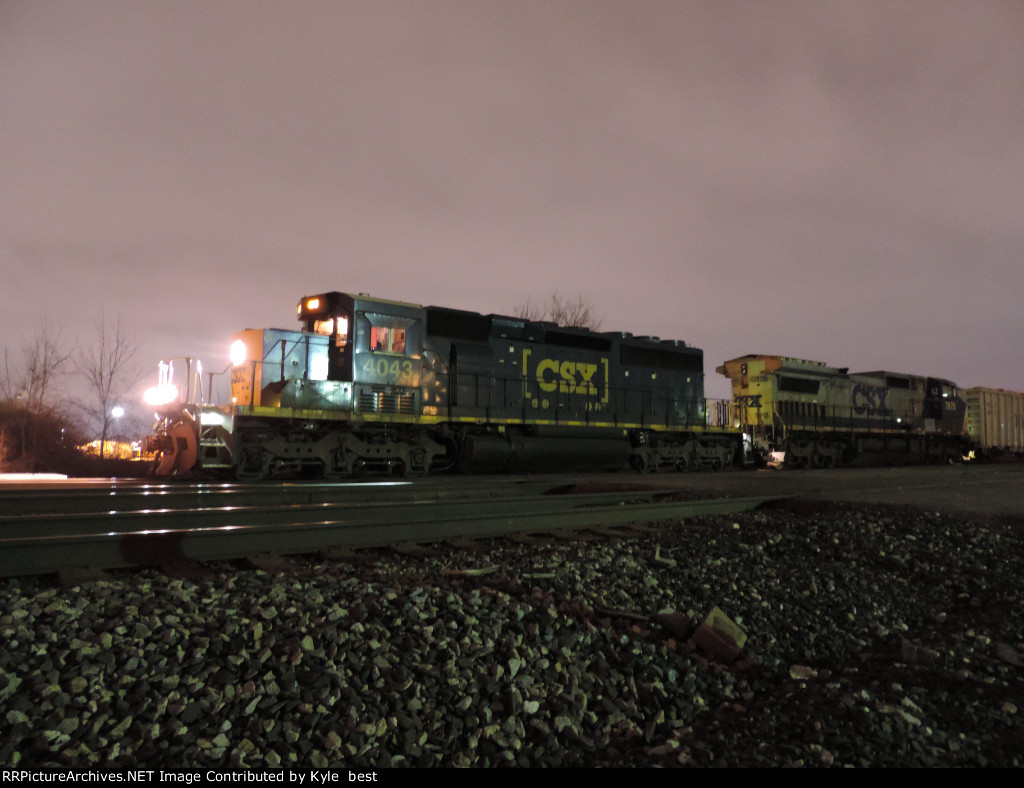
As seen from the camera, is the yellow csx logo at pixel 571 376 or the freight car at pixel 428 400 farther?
the yellow csx logo at pixel 571 376

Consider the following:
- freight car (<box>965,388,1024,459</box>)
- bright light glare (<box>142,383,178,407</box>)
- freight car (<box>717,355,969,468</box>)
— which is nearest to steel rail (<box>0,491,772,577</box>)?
bright light glare (<box>142,383,178,407</box>)

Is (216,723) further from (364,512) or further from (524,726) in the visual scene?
(364,512)

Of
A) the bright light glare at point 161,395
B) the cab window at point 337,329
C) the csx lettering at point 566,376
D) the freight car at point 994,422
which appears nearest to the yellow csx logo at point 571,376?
the csx lettering at point 566,376

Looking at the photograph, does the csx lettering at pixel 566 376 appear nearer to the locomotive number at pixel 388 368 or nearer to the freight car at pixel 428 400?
the freight car at pixel 428 400

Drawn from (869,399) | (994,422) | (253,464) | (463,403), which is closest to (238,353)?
(253,464)

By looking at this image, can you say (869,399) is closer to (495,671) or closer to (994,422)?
(994,422)

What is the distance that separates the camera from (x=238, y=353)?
42.9ft

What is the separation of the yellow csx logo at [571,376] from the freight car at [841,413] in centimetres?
573

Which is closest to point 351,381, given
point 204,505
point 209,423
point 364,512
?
point 209,423

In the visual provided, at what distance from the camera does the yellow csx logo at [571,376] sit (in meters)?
16.1

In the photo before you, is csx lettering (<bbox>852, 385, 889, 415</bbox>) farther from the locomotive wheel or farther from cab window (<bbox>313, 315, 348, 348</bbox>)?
the locomotive wheel

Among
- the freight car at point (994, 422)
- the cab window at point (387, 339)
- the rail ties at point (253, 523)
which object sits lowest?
the rail ties at point (253, 523)

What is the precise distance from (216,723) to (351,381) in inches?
429

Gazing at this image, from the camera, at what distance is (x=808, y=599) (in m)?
4.61
